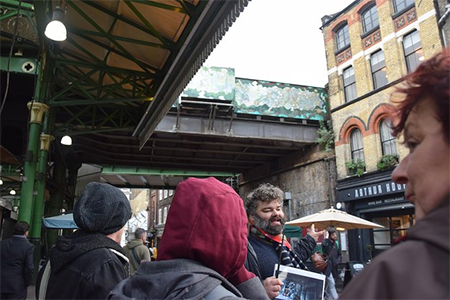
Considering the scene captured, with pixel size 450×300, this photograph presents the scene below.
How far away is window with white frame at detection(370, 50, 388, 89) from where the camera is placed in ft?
53.9

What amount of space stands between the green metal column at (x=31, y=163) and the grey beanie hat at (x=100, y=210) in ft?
25.5

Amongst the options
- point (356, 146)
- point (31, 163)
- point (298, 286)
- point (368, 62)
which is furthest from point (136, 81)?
point (368, 62)

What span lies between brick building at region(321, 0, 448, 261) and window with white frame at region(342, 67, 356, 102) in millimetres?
55

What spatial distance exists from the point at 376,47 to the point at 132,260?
606 inches

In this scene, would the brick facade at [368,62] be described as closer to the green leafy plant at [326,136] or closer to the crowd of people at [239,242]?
the green leafy plant at [326,136]

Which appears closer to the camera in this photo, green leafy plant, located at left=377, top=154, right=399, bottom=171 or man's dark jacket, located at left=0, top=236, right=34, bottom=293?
man's dark jacket, located at left=0, top=236, right=34, bottom=293

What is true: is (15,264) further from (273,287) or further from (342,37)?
(342,37)

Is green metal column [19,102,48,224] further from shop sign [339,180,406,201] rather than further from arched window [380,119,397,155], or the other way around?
arched window [380,119,397,155]

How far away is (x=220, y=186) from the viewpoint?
63.5 inches

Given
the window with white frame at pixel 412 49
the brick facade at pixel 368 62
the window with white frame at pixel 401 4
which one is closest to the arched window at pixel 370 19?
the brick facade at pixel 368 62

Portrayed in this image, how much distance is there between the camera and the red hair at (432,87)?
0.88m

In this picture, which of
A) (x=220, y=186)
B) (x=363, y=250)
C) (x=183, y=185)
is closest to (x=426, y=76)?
(x=220, y=186)

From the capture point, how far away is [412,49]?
597 inches

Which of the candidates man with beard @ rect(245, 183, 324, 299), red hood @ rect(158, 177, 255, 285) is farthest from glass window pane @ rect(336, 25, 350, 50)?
red hood @ rect(158, 177, 255, 285)
